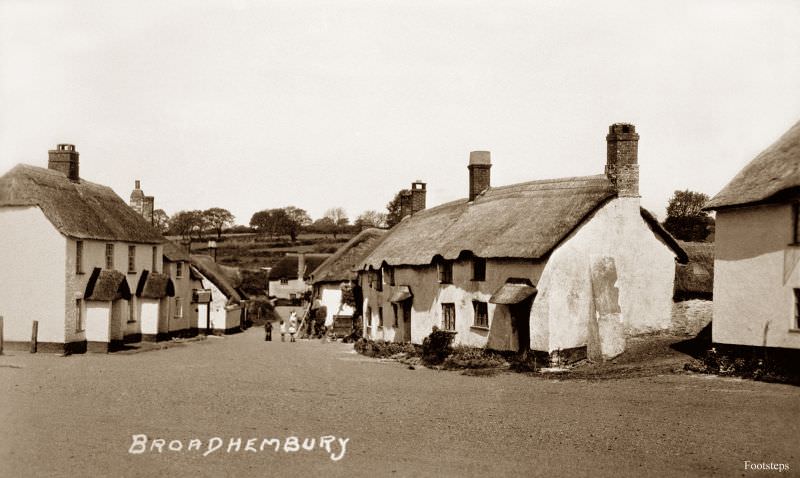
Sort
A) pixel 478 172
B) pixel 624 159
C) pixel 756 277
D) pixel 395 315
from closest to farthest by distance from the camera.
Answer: pixel 756 277
pixel 624 159
pixel 478 172
pixel 395 315

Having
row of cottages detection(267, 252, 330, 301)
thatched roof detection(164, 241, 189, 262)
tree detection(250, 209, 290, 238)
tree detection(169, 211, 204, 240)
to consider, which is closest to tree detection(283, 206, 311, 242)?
tree detection(250, 209, 290, 238)

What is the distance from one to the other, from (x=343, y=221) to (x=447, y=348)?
416 ft

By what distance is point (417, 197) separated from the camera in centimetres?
4447

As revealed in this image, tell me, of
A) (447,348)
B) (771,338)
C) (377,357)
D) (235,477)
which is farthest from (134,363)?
(771,338)

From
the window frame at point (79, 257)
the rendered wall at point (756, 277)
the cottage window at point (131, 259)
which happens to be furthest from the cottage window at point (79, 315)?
the rendered wall at point (756, 277)

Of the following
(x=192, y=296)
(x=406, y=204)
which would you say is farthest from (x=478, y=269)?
(x=192, y=296)

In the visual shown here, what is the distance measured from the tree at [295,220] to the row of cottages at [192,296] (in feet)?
Answer: 244

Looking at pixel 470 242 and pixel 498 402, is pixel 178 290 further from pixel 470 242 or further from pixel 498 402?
pixel 498 402

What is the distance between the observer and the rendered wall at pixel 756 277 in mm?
19000

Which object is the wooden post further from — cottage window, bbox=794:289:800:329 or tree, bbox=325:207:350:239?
tree, bbox=325:207:350:239

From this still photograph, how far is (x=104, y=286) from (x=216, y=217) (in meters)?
105

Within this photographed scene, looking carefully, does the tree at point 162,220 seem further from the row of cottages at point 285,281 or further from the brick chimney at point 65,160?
the brick chimney at point 65,160

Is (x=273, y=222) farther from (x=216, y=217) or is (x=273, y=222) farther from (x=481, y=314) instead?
(x=481, y=314)

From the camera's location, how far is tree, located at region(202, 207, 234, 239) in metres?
134
